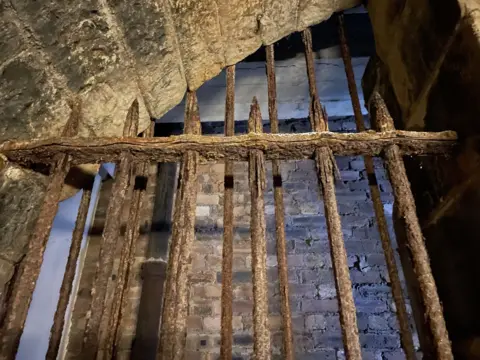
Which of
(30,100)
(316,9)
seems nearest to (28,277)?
(30,100)

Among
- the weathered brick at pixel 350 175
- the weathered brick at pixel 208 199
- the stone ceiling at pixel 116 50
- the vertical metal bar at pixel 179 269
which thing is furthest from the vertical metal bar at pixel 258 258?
the weathered brick at pixel 350 175

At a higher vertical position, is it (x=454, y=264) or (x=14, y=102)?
(x=14, y=102)

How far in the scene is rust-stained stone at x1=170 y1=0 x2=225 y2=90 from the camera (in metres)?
1.02

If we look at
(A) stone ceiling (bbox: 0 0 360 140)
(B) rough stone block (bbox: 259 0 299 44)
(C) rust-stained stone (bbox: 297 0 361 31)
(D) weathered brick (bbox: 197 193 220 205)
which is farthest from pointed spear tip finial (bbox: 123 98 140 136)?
(D) weathered brick (bbox: 197 193 220 205)

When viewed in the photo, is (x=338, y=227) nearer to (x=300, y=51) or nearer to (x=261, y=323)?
(x=261, y=323)

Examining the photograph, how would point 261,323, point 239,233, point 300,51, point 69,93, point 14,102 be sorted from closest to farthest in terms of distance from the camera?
1. point 261,323
2. point 14,102
3. point 69,93
4. point 300,51
5. point 239,233

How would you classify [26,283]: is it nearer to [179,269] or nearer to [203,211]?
[179,269]

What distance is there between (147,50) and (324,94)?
184 centimetres

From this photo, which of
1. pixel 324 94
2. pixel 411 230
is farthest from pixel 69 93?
pixel 324 94

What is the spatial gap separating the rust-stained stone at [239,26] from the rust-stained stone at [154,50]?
0.18m

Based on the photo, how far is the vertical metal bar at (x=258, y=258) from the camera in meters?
0.67

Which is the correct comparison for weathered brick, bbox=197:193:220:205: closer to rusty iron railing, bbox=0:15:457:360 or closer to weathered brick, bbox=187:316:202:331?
weathered brick, bbox=187:316:202:331

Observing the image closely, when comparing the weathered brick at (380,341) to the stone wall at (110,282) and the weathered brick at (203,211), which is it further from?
the stone wall at (110,282)

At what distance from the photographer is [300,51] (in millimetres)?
2107
